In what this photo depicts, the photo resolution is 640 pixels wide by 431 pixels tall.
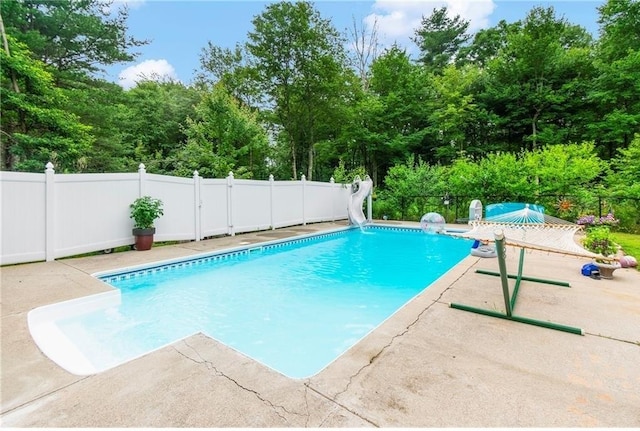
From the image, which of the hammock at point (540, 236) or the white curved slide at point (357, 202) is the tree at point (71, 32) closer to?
the white curved slide at point (357, 202)

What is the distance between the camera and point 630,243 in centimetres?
680

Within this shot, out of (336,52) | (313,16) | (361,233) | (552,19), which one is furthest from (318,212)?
(552,19)

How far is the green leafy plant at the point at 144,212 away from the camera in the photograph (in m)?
6.38

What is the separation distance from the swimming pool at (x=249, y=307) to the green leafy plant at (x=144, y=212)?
136cm

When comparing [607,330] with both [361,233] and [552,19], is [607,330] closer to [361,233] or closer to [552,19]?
[361,233]

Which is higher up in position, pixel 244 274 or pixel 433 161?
pixel 433 161

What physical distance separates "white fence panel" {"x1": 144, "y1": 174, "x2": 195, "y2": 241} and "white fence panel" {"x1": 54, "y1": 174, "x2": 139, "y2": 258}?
1.48 feet

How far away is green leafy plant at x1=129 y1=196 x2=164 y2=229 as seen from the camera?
20.9 feet

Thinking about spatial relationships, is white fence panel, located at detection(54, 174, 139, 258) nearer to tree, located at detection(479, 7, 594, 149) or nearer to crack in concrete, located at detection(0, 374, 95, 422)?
crack in concrete, located at detection(0, 374, 95, 422)

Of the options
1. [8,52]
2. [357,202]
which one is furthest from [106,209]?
[357,202]

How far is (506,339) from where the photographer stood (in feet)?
8.39

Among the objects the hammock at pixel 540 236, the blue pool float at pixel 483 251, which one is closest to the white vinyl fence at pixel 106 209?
the blue pool float at pixel 483 251

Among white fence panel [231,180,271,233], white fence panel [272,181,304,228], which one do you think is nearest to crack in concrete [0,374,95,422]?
white fence panel [231,180,271,233]

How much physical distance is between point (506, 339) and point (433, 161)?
54.5ft
